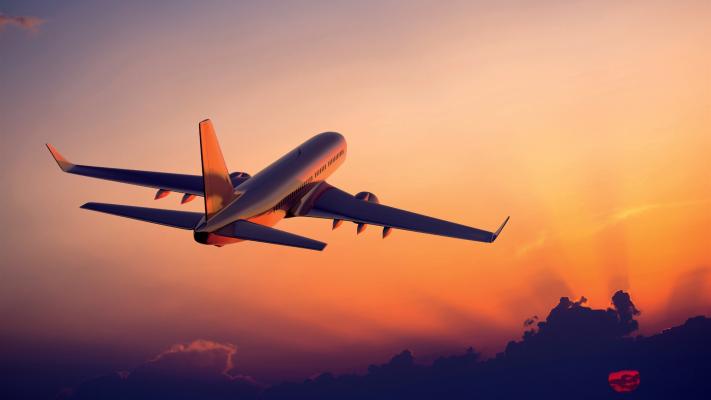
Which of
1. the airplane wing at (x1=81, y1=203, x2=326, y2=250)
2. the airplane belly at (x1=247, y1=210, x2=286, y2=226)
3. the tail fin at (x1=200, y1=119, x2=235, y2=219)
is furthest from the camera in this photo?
the airplane belly at (x1=247, y1=210, x2=286, y2=226)

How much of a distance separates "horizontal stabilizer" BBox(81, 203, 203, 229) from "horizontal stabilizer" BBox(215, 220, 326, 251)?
2417 millimetres

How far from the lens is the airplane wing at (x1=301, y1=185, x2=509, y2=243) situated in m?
64.4

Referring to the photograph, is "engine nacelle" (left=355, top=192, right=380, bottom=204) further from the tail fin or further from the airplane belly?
the tail fin

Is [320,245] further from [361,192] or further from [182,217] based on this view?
[361,192]

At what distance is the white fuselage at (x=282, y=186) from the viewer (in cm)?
6009

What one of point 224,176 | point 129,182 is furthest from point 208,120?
point 129,182

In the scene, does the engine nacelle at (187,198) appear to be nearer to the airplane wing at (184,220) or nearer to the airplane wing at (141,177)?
the airplane wing at (141,177)

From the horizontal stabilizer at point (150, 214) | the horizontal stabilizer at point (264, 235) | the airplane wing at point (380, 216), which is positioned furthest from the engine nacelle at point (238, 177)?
the horizontal stabilizer at point (150, 214)

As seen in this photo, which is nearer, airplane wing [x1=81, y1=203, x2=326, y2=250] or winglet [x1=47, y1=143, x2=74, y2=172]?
airplane wing [x1=81, y1=203, x2=326, y2=250]

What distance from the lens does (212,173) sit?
56.5 metres

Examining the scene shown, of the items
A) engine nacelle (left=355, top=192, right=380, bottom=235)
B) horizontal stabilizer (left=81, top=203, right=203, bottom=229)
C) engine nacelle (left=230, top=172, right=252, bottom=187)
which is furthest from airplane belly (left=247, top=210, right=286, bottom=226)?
engine nacelle (left=230, top=172, right=252, bottom=187)

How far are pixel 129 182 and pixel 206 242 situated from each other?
65.6ft

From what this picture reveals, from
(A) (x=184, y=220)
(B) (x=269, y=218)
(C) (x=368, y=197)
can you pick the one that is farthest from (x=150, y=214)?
(C) (x=368, y=197)

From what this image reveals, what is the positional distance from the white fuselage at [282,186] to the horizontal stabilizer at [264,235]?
62 cm
